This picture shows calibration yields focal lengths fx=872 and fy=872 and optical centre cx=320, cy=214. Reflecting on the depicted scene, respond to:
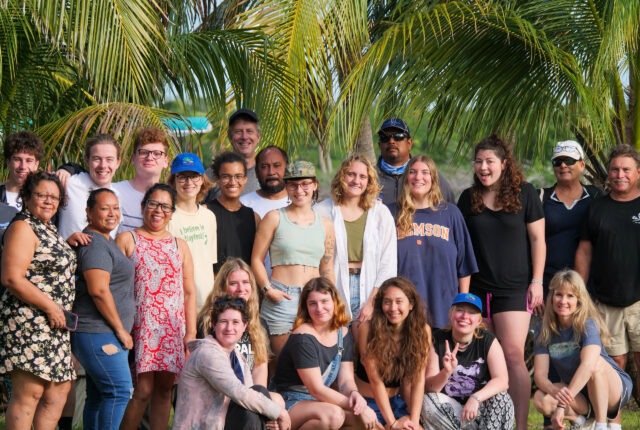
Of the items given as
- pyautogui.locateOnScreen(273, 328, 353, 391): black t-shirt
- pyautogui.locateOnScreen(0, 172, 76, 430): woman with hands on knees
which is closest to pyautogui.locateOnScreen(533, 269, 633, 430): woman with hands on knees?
pyautogui.locateOnScreen(273, 328, 353, 391): black t-shirt

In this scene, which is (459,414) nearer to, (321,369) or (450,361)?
(450,361)

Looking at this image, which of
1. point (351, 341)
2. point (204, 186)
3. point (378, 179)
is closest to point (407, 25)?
point (378, 179)

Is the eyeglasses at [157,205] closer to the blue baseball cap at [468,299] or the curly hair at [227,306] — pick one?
the curly hair at [227,306]

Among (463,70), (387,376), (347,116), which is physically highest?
(463,70)

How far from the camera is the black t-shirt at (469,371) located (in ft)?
19.9

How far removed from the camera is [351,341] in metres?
6.05

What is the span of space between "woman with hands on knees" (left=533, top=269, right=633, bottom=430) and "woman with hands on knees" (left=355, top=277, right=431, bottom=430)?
1002 mm

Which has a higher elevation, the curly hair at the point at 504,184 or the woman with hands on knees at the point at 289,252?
the curly hair at the point at 504,184

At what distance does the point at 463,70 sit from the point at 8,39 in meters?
4.21

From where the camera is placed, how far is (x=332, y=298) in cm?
586

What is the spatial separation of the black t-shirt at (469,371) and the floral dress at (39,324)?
2.57 meters

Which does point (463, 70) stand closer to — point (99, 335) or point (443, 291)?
point (443, 291)

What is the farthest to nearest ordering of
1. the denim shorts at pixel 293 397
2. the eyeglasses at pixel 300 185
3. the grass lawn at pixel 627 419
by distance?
the grass lawn at pixel 627 419 < the eyeglasses at pixel 300 185 < the denim shorts at pixel 293 397

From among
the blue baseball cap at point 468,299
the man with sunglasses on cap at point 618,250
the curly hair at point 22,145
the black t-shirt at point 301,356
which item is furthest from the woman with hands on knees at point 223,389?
the man with sunglasses on cap at point 618,250
